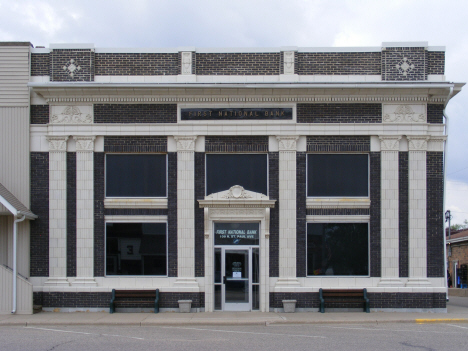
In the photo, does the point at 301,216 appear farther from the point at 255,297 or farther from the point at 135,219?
the point at 135,219

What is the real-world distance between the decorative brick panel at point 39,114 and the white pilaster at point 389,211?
11360 mm

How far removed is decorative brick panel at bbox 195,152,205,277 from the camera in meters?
16.4

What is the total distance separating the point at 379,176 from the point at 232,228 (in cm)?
523

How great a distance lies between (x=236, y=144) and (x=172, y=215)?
3202mm

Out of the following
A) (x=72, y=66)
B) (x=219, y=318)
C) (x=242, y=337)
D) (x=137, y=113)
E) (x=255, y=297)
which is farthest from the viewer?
(x=72, y=66)

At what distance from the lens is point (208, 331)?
1319 centimetres

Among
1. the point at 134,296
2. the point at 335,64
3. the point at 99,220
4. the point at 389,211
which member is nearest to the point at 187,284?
the point at 134,296

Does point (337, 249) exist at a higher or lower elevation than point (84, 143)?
lower

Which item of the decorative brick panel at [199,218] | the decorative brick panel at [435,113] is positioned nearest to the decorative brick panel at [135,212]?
the decorative brick panel at [199,218]

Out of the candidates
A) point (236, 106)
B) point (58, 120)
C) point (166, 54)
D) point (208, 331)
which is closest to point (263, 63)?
point (236, 106)

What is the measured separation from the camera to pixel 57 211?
1650 cm

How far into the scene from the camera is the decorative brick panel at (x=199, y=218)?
16391 millimetres

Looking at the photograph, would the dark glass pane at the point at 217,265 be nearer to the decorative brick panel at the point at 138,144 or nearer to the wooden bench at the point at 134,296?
the wooden bench at the point at 134,296

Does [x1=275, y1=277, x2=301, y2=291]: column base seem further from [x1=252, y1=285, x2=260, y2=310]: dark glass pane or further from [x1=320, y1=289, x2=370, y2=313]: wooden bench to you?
[x1=320, y1=289, x2=370, y2=313]: wooden bench
